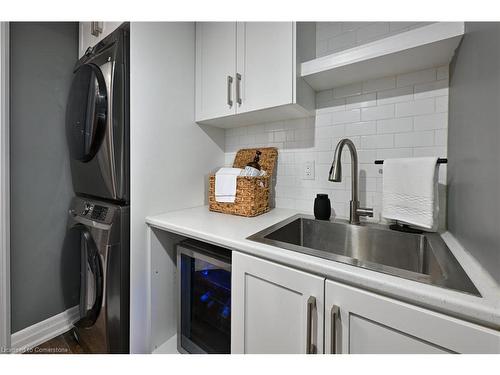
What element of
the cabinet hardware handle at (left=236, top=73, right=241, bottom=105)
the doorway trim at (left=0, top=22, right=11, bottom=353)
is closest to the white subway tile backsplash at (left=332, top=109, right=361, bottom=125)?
the cabinet hardware handle at (left=236, top=73, right=241, bottom=105)

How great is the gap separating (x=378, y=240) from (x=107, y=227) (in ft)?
4.48

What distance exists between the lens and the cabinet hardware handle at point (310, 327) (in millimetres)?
654

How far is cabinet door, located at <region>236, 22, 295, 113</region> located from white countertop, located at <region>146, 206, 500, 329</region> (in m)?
0.66

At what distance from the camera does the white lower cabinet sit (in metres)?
0.48

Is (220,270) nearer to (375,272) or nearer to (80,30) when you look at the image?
(375,272)

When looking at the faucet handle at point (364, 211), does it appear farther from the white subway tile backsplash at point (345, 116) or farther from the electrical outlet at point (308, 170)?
the white subway tile backsplash at point (345, 116)

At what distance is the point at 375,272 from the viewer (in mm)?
591

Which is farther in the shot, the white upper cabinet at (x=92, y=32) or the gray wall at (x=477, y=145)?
the white upper cabinet at (x=92, y=32)

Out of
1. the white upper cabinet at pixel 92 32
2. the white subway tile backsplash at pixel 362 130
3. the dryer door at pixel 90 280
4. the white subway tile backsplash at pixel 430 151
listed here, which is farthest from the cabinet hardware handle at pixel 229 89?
the dryer door at pixel 90 280

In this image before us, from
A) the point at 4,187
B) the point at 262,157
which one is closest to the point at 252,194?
the point at 262,157

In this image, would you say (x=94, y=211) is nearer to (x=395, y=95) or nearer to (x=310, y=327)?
(x=310, y=327)

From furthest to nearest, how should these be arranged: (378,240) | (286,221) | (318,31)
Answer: (318,31) → (286,221) → (378,240)
